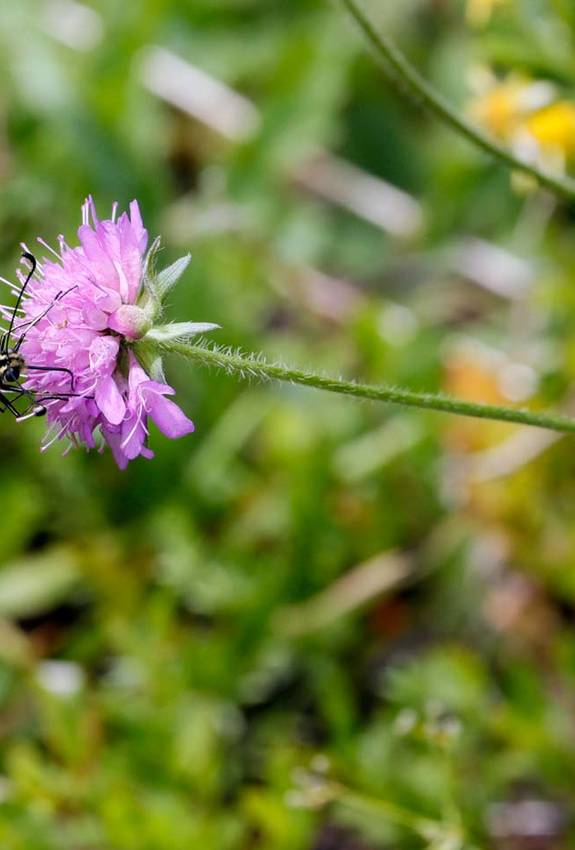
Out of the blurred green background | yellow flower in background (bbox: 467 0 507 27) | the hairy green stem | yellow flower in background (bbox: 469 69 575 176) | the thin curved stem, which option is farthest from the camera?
yellow flower in background (bbox: 467 0 507 27)

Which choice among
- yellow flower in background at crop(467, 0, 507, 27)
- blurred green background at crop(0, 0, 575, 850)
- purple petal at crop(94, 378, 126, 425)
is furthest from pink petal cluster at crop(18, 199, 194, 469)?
yellow flower in background at crop(467, 0, 507, 27)

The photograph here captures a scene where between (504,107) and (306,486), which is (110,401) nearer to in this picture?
(306,486)

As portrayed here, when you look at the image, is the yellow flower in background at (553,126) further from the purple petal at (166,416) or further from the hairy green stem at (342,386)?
the purple petal at (166,416)

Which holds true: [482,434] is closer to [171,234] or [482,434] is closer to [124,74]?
[171,234]

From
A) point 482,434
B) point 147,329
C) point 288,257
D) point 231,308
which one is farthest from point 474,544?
point 147,329

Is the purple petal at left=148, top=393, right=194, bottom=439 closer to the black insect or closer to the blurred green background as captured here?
the black insect

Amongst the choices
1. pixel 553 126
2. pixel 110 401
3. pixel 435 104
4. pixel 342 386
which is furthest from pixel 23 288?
pixel 553 126
